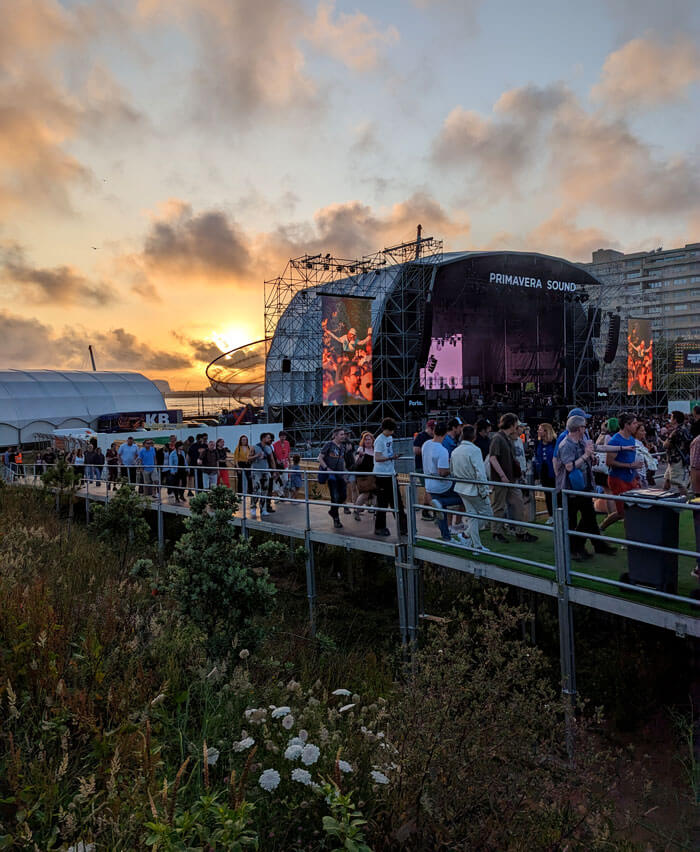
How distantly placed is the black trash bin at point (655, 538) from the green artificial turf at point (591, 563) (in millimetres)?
167

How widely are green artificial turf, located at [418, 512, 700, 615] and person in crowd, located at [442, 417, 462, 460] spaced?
1.63 metres

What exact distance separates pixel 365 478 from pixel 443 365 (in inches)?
1376

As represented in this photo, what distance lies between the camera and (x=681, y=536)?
335 inches

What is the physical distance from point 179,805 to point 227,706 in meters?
1.01

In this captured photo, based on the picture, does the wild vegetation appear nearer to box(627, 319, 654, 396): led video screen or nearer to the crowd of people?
the crowd of people

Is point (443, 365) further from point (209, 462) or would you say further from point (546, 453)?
point (546, 453)

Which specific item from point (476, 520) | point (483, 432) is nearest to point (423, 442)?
point (483, 432)

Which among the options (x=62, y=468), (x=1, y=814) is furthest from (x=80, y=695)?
(x=62, y=468)

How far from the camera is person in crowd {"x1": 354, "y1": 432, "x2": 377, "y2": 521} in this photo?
31.5ft

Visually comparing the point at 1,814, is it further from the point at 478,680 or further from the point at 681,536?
the point at 681,536

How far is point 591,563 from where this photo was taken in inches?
277

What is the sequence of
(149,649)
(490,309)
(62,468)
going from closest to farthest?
(149,649) → (62,468) → (490,309)

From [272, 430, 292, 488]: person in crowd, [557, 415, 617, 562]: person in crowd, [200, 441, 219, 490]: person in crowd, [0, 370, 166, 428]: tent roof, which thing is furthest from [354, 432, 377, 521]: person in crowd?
[0, 370, 166, 428]: tent roof

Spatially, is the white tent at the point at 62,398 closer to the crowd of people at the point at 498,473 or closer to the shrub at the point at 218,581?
the crowd of people at the point at 498,473
